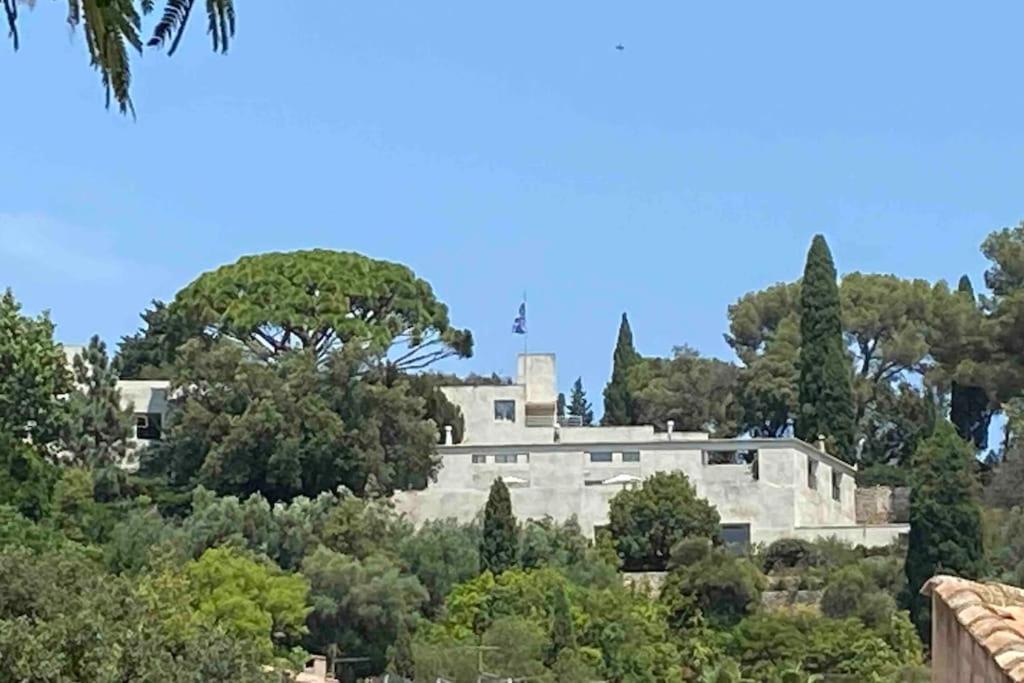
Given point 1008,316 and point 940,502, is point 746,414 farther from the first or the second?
point 940,502

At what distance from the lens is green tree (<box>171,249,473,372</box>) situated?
2501 inches

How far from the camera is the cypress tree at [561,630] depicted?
46.4 m

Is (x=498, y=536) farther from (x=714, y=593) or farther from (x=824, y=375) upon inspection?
(x=824, y=375)

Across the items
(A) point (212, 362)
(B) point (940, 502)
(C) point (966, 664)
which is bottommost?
(C) point (966, 664)

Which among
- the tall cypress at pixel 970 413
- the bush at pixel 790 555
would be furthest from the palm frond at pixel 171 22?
the tall cypress at pixel 970 413

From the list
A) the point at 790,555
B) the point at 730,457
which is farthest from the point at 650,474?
the point at 790,555

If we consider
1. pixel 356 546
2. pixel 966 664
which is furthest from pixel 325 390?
pixel 966 664

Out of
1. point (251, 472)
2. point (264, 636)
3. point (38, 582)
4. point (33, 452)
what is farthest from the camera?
point (251, 472)

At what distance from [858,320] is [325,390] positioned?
73.8ft

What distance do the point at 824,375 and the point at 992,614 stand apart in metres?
59.4

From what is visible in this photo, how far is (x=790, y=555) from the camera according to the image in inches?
2178

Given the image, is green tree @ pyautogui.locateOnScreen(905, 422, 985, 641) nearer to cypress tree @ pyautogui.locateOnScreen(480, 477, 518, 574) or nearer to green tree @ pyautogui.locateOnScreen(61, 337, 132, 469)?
cypress tree @ pyautogui.locateOnScreen(480, 477, 518, 574)

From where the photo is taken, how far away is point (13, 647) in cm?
2256

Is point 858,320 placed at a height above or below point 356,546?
above
